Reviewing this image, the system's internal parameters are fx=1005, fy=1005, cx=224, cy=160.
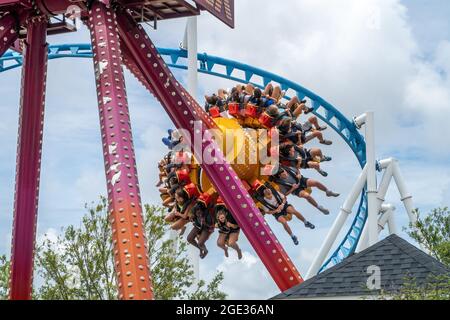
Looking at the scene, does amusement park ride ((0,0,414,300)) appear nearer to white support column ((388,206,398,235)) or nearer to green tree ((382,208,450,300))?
green tree ((382,208,450,300))

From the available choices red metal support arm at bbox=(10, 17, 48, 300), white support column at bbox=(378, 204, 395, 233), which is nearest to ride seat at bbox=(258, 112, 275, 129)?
red metal support arm at bbox=(10, 17, 48, 300)

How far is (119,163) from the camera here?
10.9 m

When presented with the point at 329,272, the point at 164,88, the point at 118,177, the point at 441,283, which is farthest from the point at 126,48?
the point at 441,283

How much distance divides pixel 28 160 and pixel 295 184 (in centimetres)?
459

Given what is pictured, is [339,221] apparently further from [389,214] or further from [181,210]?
[181,210]

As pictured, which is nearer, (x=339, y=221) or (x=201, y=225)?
(x=201, y=225)

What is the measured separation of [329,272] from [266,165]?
197 inches

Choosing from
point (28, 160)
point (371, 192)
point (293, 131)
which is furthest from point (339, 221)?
point (28, 160)

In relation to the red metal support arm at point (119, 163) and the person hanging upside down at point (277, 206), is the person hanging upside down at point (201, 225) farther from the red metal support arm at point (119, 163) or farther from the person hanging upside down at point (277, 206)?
the red metal support arm at point (119, 163)

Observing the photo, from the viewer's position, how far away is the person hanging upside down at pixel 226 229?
50.2 feet

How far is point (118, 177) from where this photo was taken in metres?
10.8

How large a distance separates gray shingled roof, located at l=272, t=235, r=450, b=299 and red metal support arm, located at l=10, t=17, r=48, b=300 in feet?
12.0

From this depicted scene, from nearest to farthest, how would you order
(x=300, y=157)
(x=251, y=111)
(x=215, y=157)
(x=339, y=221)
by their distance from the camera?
1. (x=215, y=157)
2. (x=300, y=157)
3. (x=251, y=111)
4. (x=339, y=221)

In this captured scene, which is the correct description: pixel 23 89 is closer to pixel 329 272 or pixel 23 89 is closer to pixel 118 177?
pixel 118 177
